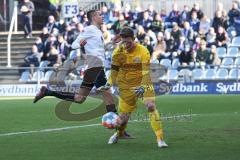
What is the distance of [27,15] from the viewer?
37.1m

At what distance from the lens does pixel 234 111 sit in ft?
61.3

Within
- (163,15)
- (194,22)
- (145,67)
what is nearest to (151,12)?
(163,15)

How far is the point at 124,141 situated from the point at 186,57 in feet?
62.3

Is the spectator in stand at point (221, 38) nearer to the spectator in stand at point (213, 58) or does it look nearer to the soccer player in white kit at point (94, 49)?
the spectator in stand at point (213, 58)

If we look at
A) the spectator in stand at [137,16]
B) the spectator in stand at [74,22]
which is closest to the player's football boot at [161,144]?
the spectator in stand at [137,16]

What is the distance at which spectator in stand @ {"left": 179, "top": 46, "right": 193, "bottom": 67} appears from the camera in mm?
30719

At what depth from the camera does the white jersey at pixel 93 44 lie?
44.9 ft

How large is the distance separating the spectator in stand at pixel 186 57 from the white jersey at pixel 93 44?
56.1ft

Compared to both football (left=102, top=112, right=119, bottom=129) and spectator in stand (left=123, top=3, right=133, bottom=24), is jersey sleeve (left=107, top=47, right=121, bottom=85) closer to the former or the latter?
football (left=102, top=112, right=119, bottom=129)

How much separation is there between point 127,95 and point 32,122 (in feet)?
15.9

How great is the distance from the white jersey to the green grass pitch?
55.1 inches

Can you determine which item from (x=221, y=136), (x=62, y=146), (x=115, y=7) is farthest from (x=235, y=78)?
(x=62, y=146)

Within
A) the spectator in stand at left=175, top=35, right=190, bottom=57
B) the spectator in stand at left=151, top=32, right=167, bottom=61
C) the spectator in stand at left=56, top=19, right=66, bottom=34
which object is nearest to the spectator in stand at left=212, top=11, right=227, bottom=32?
the spectator in stand at left=175, top=35, right=190, bottom=57

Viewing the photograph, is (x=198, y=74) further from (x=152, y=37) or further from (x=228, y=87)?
(x=152, y=37)
